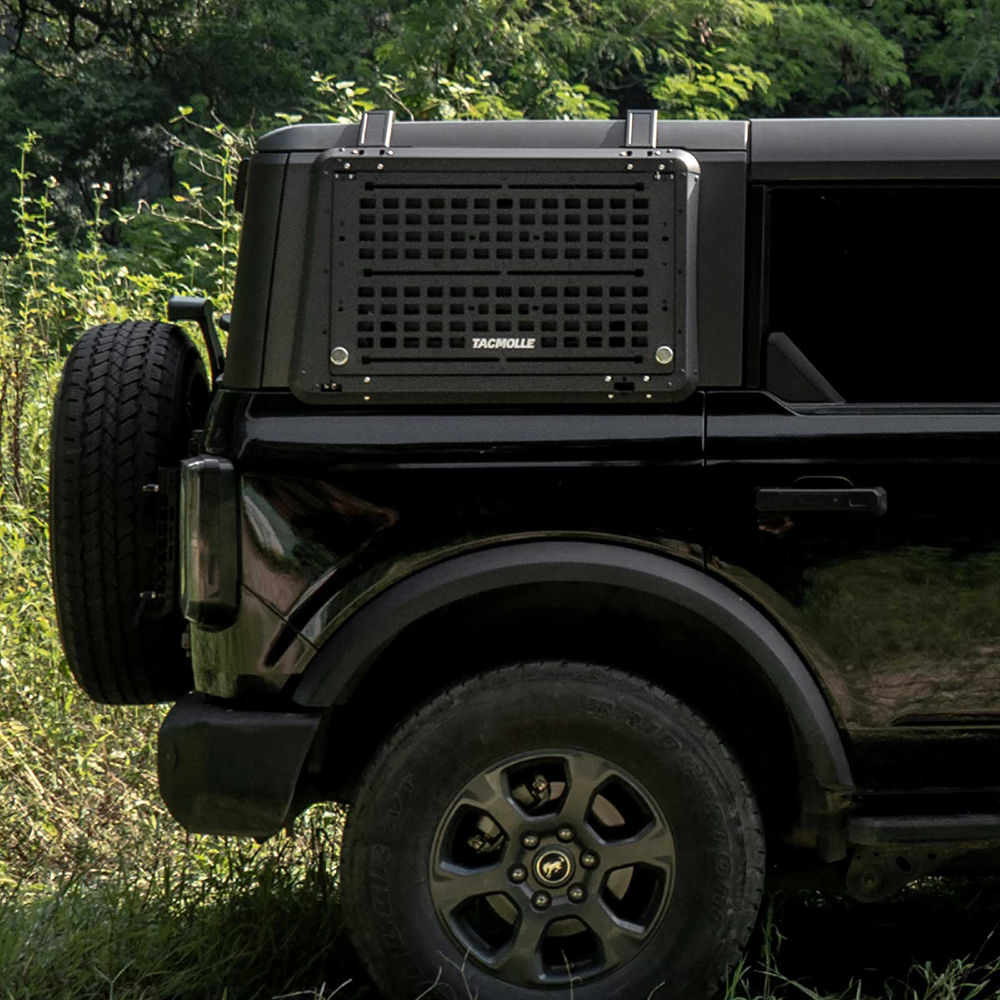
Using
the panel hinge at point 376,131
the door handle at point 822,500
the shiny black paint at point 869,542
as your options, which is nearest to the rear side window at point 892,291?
the shiny black paint at point 869,542

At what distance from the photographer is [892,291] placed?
322 cm

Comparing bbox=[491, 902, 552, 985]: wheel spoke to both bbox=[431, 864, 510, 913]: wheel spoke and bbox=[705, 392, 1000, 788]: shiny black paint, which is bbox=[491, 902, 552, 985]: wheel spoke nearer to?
bbox=[431, 864, 510, 913]: wheel spoke

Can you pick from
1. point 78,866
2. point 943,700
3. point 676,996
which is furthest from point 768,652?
point 78,866

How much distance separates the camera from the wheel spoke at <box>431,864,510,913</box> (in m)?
2.96

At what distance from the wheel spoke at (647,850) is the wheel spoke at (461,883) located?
226 mm

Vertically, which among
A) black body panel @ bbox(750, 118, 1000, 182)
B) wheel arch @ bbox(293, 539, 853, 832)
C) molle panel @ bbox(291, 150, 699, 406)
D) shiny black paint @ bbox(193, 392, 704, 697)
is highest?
black body panel @ bbox(750, 118, 1000, 182)

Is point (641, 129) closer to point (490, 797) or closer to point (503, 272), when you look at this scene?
point (503, 272)

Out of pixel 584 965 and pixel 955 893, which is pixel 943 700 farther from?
pixel 955 893

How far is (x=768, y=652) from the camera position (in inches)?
115

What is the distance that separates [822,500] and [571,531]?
19.7 inches

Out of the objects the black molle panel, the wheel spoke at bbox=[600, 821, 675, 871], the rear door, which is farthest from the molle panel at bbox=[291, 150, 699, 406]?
the wheel spoke at bbox=[600, 821, 675, 871]

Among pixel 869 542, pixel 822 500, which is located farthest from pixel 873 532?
pixel 822 500

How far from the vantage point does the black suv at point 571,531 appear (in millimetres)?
2934

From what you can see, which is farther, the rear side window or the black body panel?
the rear side window
